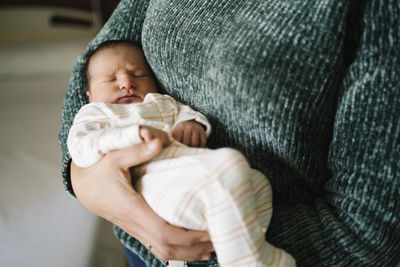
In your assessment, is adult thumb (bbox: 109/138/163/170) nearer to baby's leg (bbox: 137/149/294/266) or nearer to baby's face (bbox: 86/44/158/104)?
baby's leg (bbox: 137/149/294/266)

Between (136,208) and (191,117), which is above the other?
(191,117)

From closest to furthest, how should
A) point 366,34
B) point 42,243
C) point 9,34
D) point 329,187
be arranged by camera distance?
point 366,34, point 329,187, point 42,243, point 9,34

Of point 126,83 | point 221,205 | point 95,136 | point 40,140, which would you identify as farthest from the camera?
point 40,140

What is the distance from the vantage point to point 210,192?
1.71 feet

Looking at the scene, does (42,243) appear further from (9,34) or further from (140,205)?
(9,34)

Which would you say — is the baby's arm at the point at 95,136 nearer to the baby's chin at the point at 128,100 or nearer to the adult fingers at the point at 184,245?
the baby's chin at the point at 128,100

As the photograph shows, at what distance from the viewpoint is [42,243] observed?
1102 mm

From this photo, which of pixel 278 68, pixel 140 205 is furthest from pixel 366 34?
pixel 140 205

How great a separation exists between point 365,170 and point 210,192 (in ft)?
0.81

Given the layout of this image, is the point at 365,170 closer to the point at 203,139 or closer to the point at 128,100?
the point at 203,139

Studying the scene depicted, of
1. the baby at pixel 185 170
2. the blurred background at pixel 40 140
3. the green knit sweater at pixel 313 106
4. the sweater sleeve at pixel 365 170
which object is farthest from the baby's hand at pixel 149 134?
the blurred background at pixel 40 140

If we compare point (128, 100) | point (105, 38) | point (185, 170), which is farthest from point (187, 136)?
point (105, 38)

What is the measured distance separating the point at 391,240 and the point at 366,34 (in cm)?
33

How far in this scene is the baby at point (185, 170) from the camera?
20.3 inches
